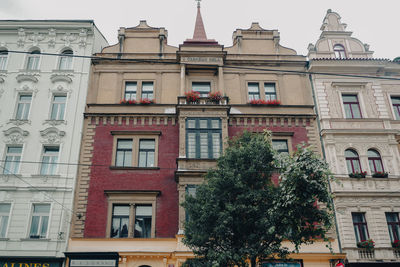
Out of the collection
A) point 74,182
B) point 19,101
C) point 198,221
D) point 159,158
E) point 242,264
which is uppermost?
point 19,101

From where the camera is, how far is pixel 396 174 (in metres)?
21.4

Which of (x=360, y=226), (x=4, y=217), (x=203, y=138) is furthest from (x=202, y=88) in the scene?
(x=4, y=217)

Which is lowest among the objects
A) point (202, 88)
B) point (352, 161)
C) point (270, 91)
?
point (352, 161)

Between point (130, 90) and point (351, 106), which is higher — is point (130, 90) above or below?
above

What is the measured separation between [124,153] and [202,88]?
24.1 feet

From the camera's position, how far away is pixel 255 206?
1399 cm

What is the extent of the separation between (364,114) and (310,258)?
10.7m

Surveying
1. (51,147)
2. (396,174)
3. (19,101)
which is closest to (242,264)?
(396,174)

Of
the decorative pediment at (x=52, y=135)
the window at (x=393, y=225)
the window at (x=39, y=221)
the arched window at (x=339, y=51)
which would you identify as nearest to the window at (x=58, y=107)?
the decorative pediment at (x=52, y=135)

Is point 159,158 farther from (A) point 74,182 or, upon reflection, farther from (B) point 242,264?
(B) point 242,264

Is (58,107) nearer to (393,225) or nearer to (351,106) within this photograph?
(351,106)

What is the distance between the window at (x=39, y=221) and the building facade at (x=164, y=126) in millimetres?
1738

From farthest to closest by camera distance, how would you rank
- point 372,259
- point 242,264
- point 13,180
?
1. point 13,180
2. point 372,259
3. point 242,264

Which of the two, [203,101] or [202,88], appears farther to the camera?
[202,88]
